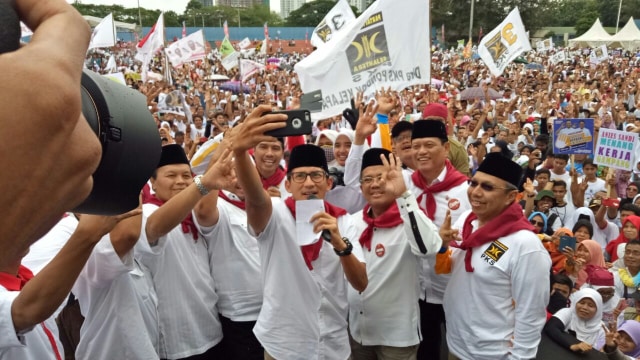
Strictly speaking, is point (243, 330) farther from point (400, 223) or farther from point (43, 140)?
point (43, 140)

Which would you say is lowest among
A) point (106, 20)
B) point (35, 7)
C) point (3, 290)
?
point (3, 290)

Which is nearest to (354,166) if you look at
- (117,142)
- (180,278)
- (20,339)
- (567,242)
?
(180,278)

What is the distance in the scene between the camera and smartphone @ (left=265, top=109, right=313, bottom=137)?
2.20m

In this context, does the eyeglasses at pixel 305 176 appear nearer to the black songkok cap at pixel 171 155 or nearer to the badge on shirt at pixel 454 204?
the black songkok cap at pixel 171 155

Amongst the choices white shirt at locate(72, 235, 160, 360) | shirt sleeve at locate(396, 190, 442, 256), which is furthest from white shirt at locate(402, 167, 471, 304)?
white shirt at locate(72, 235, 160, 360)

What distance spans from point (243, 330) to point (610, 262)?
14.6 feet

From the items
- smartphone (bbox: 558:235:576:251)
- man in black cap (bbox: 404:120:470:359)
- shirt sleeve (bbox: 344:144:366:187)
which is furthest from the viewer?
smartphone (bbox: 558:235:576:251)

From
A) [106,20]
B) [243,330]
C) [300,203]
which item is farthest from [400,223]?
[106,20]

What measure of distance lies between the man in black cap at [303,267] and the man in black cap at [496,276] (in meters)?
0.67

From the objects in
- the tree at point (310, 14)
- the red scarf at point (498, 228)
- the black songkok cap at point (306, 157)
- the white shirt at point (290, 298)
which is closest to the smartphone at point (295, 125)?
the white shirt at point (290, 298)

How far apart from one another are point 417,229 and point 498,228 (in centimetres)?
47

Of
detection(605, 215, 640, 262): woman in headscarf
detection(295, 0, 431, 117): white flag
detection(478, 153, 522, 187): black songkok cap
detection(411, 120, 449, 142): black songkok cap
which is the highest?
detection(295, 0, 431, 117): white flag

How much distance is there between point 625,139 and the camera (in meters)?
6.44

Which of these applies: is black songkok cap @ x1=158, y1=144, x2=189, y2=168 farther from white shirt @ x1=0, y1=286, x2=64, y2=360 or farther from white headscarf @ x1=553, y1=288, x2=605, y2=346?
white headscarf @ x1=553, y1=288, x2=605, y2=346
